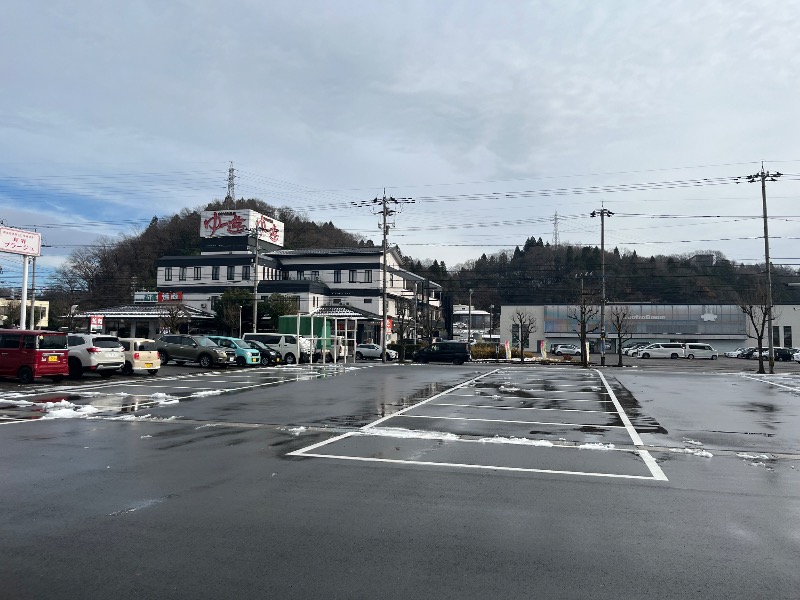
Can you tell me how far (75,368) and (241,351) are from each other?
421 inches

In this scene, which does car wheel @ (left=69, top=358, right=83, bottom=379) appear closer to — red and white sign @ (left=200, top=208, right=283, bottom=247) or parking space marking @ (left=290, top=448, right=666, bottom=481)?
parking space marking @ (left=290, top=448, right=666, bottom=481)

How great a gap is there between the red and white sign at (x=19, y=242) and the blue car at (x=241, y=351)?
908 cm

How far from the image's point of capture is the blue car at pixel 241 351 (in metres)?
32.9

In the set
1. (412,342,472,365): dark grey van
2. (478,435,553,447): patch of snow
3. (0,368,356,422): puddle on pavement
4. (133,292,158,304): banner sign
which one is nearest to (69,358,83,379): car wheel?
(0,368,356,422): puddle on pavement

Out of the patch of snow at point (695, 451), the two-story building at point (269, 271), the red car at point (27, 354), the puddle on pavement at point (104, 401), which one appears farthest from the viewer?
the two-story building at point (269, 271)

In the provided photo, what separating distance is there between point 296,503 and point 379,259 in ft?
210

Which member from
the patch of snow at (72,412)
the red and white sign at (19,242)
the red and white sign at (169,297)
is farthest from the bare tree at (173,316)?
the patch of snow at (72,412)

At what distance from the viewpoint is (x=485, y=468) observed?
854 cm

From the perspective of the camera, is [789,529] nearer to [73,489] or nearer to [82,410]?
[73,489]

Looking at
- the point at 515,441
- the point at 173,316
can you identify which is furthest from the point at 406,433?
the point at 173,316

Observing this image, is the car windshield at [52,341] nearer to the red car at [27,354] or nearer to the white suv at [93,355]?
the red car at [27,354]

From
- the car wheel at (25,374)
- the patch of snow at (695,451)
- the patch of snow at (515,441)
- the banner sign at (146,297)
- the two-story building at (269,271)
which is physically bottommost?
the patch of snow at (695,451)

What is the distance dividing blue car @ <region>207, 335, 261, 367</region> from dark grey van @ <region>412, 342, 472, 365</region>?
15.8 m

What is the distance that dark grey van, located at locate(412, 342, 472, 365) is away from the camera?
4529cm
